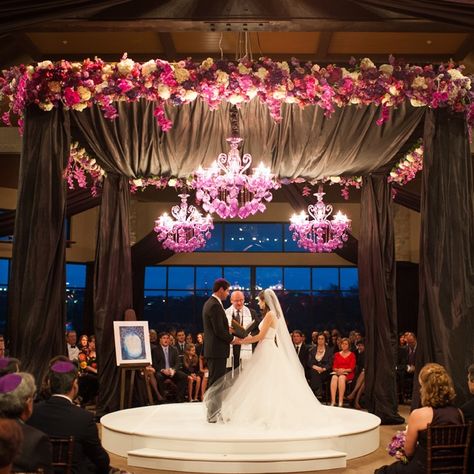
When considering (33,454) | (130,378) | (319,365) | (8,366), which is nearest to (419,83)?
(8,366)

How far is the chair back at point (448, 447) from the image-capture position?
4.14 meters

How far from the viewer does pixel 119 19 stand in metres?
A: 5.04

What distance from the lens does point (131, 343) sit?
9055mm

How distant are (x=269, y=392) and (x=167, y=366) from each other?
459 centimetres

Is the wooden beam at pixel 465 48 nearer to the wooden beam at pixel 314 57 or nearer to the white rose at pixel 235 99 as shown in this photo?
the wooden beam at pixel 314 57

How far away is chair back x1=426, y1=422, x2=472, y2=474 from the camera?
4145 mm

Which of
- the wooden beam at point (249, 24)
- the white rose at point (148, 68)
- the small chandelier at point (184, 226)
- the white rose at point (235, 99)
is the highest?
the white rose at point (148, 68)

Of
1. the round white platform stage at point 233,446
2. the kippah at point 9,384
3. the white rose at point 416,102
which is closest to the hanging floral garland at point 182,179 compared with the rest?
the white rose at point 416,102

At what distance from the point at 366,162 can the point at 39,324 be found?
3660 millimetres

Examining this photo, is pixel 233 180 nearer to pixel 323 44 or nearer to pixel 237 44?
pixel 237 44

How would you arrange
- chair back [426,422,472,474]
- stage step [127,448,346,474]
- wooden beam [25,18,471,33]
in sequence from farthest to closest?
1. stage step [127,448,346,474]
2. wooden beam [25,18,471,33]
3. chair back [426,422,472,474]

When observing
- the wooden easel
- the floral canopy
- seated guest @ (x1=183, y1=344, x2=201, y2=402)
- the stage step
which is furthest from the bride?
seated guest @ (x1=183, y1=344, x2=201, y2=402)

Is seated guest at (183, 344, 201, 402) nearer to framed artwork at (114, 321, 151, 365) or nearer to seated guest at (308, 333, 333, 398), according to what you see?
seated guest at (308, 333, 333, 398)

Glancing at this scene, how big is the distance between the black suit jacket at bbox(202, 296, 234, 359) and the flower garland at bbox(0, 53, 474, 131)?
→ 2.15m
